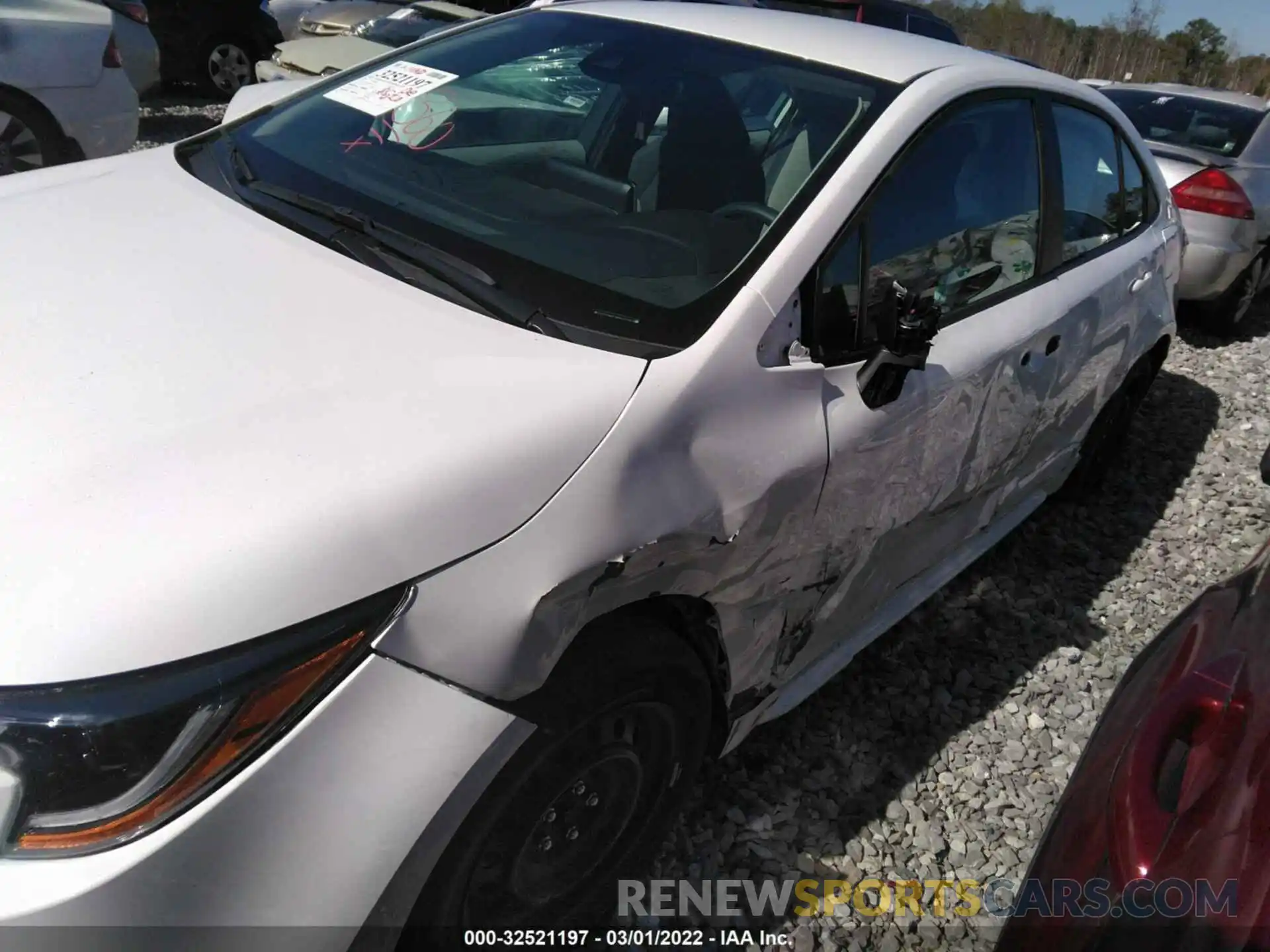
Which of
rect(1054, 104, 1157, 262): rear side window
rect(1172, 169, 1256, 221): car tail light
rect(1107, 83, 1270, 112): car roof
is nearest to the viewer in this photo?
rect(1054, 104, 1157, 262): rear side window

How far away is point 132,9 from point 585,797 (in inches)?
277

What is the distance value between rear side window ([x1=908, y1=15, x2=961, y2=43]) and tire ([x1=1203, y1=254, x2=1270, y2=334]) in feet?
11.7

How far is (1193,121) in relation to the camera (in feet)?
22.0

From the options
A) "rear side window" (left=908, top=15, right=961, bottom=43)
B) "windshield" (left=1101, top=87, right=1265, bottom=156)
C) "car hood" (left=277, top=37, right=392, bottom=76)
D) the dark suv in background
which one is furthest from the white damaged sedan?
"rear side window" (left=908, top=15, right=961, bottom=43)

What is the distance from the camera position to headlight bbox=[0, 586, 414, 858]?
3.65 ft

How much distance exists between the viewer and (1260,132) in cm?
634

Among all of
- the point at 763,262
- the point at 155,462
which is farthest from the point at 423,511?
A: the point at 763,262

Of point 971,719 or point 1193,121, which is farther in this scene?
point 1193,121

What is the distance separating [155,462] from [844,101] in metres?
1.63

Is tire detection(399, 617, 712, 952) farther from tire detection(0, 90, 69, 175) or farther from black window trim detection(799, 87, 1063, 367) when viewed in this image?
tire detection(0, 90, 69, 175)

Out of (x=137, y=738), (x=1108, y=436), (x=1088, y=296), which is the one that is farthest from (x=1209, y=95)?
(x=137, y=738)

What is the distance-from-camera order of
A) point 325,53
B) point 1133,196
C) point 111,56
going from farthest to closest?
point 325,53, point 111,56, point 1133,196

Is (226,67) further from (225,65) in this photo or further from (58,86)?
(58,86)

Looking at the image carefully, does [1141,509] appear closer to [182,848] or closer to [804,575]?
[804,575]
